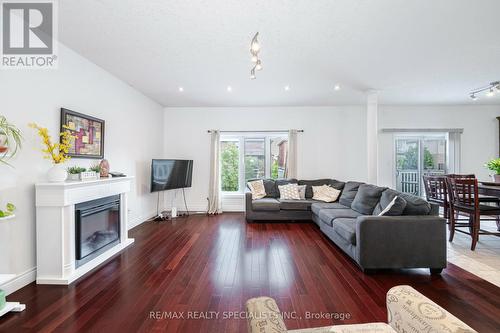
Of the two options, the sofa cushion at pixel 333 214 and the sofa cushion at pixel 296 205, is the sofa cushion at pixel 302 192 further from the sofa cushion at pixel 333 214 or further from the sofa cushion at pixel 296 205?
the sofa cushion at pixel 333 214

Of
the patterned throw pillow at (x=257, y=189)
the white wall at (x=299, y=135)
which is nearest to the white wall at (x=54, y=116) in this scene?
the white wall at (x=299, y=135)

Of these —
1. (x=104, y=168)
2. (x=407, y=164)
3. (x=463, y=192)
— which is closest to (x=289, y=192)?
(x=463, y=192)

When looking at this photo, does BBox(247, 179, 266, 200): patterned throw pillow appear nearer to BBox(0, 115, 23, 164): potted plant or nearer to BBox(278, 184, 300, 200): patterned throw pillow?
BBox(278, 184, 300, 200): patterned throw pillow

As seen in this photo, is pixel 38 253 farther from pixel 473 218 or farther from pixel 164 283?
pixel 473 218

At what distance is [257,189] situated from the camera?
5.47 m

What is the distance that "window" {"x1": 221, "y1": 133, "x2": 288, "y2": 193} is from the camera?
6.16 metres

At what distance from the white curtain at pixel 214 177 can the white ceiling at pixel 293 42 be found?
1.58 metres

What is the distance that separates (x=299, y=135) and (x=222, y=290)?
4477 millimetres

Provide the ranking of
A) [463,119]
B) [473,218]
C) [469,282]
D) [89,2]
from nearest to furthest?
[89,2]
[469,282]
[473,218]
[463,119]

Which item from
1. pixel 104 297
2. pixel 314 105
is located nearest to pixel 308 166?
pixel 314 105

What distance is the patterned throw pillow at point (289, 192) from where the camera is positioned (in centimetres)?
530

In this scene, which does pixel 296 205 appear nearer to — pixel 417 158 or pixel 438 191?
pixel 438 191

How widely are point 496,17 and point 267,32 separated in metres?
2.35

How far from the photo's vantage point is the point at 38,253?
2469mm
